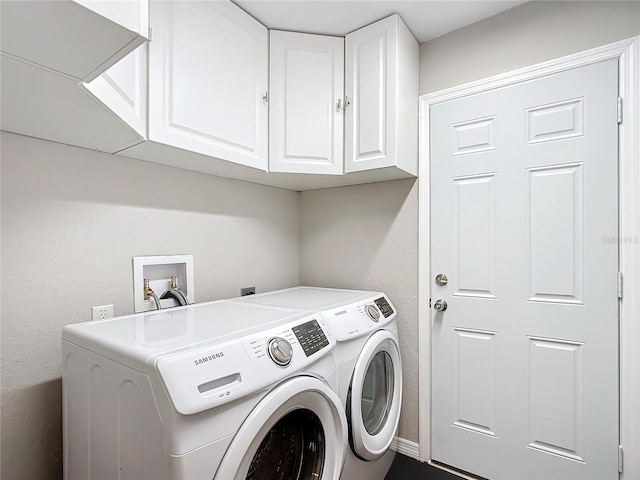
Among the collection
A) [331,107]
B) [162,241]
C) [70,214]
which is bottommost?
[162,241]

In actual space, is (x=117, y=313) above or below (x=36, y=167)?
below

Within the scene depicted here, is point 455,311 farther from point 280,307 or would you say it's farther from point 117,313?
point 117,313

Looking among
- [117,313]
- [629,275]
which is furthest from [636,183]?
[117,313]

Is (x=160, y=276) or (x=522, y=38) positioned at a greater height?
(x=522, y=38)

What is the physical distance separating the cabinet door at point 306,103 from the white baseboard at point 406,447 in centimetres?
160

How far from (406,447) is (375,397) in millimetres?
519

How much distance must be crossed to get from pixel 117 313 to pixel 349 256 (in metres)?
1.31

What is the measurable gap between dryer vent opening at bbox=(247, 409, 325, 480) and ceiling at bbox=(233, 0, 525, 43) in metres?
1.75

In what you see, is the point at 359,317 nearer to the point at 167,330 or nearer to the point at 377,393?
the point at 377,393

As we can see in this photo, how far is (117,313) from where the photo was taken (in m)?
1.40

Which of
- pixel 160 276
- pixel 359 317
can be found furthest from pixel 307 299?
pixel 160 276

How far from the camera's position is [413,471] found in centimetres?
176

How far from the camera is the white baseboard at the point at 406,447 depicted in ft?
6.12

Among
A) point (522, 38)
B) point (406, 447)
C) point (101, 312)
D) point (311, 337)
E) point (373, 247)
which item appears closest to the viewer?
point (311, 337)
